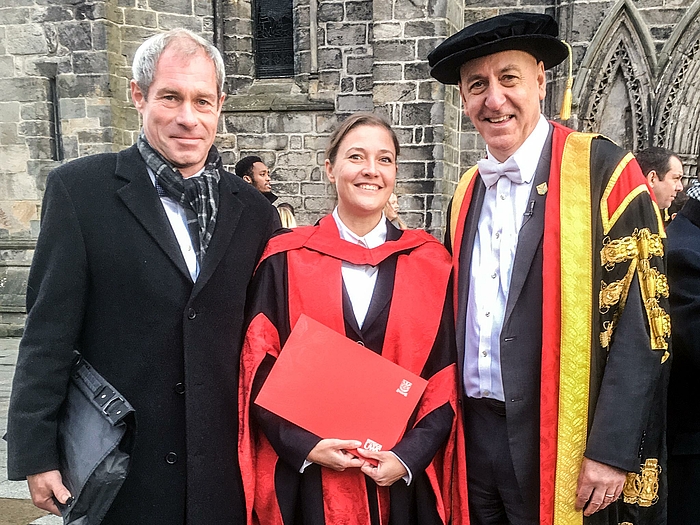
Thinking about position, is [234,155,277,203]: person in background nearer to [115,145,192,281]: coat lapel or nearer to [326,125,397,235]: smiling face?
[326,125,397,235]: smiling face

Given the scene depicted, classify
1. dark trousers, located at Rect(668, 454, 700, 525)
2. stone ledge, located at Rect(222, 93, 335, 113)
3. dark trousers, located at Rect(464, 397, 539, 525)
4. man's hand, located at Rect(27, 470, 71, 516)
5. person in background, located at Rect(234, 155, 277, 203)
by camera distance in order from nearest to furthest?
1. man's hand, located at Rect(27, 470, 71, 516)
2. dark trousers, located at Rect(464, 397, 539, 525)
3. dark trousers, located at Rect(668, 454, 700, 525)
4. person in background, located at Rect(234, 155, 277, 203)
5. stone ledge, located at Rect(222, 93, 335, 113)

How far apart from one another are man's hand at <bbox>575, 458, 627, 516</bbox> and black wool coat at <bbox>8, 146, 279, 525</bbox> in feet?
3.71

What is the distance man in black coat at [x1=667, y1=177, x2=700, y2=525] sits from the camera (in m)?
2.06

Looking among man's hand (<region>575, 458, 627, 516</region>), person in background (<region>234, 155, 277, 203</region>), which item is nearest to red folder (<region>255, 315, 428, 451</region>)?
man's hand (<region>575, 458, 627, 516</region>)

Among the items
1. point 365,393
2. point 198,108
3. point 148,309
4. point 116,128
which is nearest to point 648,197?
point 365,393

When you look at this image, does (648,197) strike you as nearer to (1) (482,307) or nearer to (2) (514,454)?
(1) (482,307)

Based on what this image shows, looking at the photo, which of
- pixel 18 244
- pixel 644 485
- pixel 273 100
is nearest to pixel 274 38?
pixel 273 100

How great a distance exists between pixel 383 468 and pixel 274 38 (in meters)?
7.83

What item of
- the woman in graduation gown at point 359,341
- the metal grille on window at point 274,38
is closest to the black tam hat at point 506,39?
the woman in graduation gown at point 359,341

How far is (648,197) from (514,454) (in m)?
0.93

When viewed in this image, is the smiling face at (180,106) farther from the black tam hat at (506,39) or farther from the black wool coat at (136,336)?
the black tam hat at (506,39)

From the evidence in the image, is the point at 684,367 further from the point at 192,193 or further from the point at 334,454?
the point at 192,193

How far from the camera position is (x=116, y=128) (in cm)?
771

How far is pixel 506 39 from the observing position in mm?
1876
